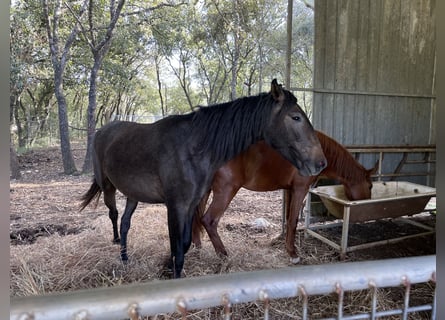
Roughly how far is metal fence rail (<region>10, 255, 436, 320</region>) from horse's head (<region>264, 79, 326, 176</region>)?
1.38 metres

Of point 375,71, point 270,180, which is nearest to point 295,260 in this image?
point 270,180

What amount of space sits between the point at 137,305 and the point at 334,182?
4.02 metres

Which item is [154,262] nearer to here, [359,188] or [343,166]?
[343,166]

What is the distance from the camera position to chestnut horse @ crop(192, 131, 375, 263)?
2.86 metres

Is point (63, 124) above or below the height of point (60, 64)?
below

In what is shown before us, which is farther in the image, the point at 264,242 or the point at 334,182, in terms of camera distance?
the point at 334,182

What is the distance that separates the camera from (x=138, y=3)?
31.1 ft

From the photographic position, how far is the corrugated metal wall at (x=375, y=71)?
3.98 metres

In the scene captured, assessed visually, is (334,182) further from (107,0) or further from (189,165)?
(107,0)

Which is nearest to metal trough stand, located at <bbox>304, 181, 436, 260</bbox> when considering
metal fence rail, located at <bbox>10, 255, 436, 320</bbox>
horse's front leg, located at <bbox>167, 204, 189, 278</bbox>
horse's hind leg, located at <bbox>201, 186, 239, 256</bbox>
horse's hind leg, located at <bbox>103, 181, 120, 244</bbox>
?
horse's hind leg, located at <bbox>201, 186, 239, 256</bbox>

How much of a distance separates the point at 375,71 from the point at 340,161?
1865mm

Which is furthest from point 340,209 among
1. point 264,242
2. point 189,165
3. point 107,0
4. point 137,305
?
point 107,0

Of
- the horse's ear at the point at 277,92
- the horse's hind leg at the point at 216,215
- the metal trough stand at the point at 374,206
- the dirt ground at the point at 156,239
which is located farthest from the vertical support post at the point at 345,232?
the horse's ear at the point at 277,92

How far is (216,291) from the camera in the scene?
0.57 m
